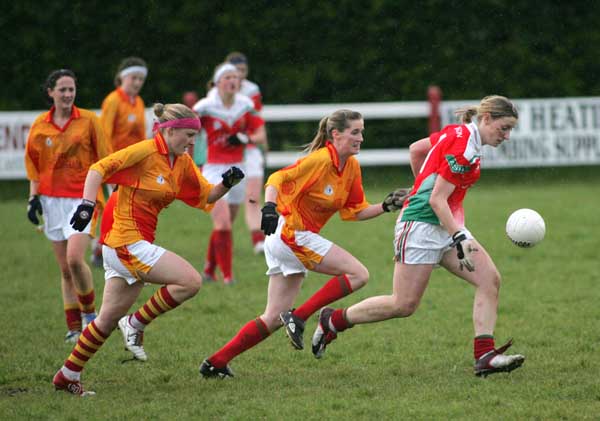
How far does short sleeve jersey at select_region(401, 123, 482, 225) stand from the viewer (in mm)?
6148

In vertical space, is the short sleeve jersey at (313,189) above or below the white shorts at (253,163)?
below

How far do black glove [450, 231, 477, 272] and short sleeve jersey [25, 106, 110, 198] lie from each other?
3.25 meters

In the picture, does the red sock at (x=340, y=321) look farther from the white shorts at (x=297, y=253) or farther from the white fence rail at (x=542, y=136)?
the white fence rail at (x=542, y=136)

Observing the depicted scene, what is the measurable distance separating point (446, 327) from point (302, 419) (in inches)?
112

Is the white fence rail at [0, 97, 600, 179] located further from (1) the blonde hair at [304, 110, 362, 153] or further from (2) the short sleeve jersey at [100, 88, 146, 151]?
(1) the blonde hair at [304, 110, 362, 153]

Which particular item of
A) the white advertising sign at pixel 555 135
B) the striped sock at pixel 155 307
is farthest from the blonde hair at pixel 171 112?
the white advertising sign at pixel 555 135

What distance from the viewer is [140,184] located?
20.8 feet

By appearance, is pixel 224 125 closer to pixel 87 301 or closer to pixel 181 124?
pixel 87 301

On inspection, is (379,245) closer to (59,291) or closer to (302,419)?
(59,291)

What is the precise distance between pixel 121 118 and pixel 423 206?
5.47 metres

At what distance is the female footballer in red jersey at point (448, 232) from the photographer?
6.18 meters

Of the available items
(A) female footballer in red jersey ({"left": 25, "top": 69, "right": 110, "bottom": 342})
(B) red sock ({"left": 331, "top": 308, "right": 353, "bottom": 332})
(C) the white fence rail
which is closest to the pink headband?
(B) red sock ({"left": 331, "top": 308, "right": 353, "bottom": 332})

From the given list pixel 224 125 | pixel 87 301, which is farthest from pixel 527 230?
pixel 224 125

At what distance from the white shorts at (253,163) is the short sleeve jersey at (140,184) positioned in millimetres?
5193
